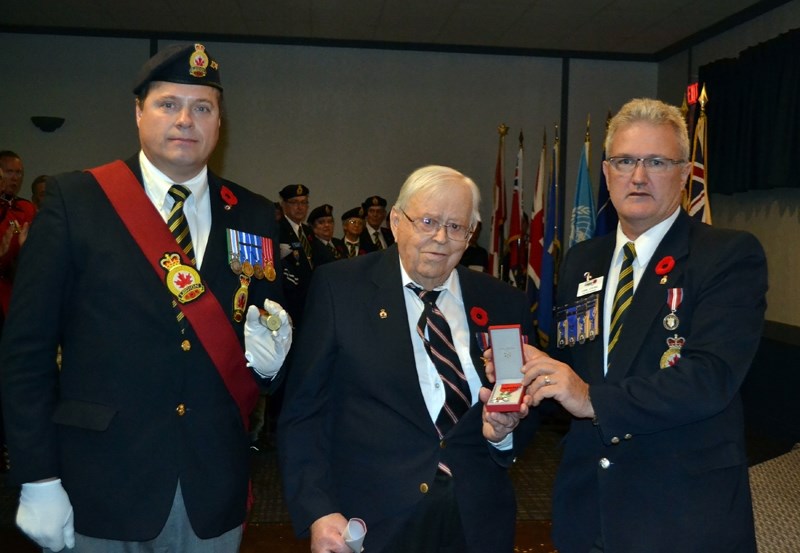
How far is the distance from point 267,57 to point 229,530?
7901 mm

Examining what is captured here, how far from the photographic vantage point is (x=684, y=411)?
1.60 m

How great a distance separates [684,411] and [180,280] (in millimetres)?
1072

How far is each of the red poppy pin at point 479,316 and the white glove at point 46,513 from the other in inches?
38.3

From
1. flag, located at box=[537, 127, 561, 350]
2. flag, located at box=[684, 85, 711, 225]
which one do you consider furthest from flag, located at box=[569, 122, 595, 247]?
flag, located at box=[684, 85, 711, 225]

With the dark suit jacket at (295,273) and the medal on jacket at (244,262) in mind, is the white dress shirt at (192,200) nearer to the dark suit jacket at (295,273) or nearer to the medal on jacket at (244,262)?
the medal on jacket at (244,262)

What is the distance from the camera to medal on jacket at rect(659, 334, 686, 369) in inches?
66.3

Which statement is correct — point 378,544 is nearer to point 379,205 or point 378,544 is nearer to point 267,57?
point 379,205

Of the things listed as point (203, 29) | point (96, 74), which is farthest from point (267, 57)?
point (96, 74)

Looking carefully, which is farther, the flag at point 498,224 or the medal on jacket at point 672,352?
the flag at point 498,224

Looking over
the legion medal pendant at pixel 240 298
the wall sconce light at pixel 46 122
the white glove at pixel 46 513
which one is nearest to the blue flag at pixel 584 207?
the legion medal pendant at pixel 240 298

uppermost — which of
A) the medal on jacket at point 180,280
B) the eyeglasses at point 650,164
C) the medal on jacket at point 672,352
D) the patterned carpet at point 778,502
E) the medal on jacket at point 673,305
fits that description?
the eyeglasses at point 650,164

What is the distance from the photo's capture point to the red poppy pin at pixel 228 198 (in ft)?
6.07

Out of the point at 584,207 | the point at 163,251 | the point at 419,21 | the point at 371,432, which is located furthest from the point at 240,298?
the point at 419,21

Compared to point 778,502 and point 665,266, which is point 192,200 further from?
point 778,502
